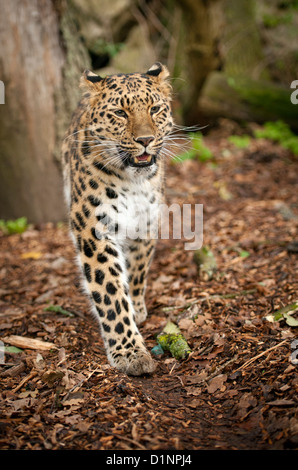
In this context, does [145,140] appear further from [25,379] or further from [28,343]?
[25,379]

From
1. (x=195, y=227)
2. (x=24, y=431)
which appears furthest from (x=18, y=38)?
(x=24, y=431)

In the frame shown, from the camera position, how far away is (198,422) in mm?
3566

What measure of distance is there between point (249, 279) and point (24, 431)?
10.7 ft

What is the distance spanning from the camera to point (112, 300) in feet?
15.3

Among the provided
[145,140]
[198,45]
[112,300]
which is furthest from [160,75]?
[198,45]

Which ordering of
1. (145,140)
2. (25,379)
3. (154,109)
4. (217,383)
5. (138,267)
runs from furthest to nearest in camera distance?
(138,267), (154,109), (145,140), (25,379), (217,383)

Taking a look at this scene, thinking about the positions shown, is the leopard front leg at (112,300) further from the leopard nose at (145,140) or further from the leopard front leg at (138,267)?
the leopard nose at (145,140)

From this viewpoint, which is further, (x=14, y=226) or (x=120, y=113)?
(x=14, y=226)

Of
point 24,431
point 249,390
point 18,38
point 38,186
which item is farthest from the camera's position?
point 38,186

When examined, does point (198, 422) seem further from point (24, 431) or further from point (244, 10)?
point (244, 10)

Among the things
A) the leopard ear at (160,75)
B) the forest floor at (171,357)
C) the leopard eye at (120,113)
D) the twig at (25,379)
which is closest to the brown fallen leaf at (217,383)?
the forest floor at (171,357)

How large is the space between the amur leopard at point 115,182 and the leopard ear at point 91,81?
0.03 ft

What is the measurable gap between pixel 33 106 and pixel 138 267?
388 centimetres

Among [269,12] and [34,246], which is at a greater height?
[269,12]
